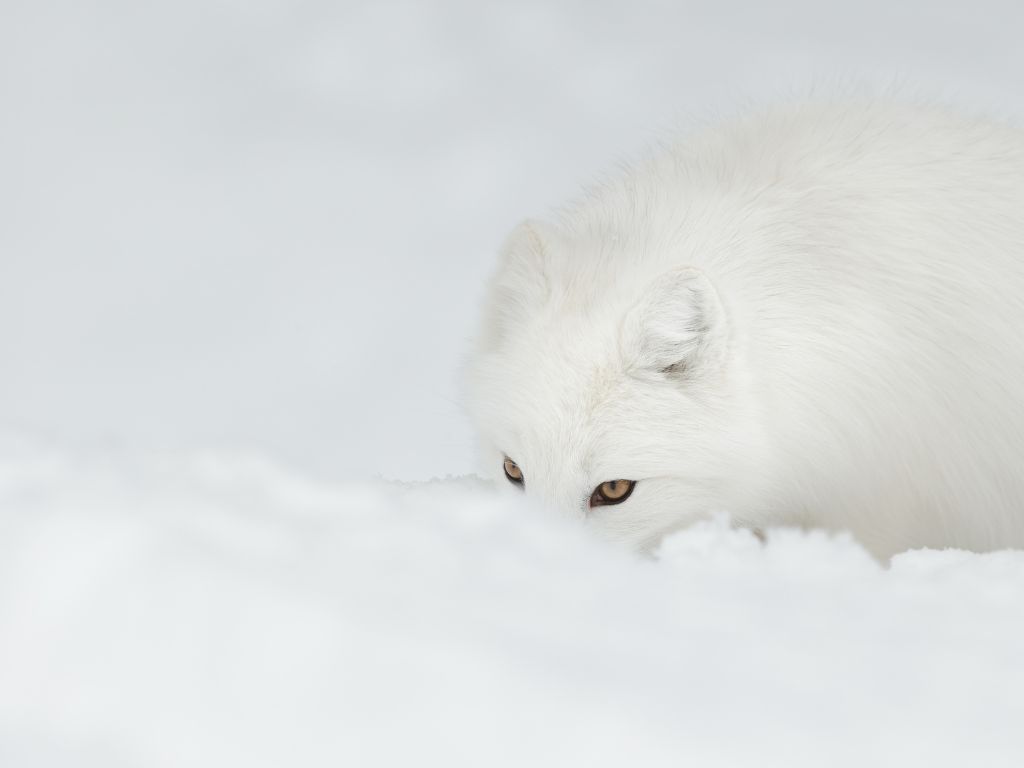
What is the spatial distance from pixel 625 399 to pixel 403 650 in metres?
1.76

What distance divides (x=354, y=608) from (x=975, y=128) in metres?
2.97

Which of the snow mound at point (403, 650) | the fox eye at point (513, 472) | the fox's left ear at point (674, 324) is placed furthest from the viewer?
the fox eye at point (513, 472)

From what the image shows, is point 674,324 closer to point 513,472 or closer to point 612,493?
point 612,493

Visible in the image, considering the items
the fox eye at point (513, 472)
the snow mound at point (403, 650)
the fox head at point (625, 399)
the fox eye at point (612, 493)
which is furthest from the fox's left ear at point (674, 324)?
the snow mound at point (403, 650)

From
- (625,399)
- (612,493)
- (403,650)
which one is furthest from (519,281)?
(403,650)

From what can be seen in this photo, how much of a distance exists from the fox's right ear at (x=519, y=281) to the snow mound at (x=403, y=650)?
176 cm

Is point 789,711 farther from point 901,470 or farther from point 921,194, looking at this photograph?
point 921,194

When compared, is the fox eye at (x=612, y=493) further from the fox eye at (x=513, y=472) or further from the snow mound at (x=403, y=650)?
the snow mound at (x=403, y=650)

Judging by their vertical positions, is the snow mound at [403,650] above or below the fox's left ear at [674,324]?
below

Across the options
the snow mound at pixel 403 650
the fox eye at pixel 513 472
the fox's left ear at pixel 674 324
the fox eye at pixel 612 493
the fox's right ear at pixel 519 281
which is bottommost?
the snow mound at pixel 403 650

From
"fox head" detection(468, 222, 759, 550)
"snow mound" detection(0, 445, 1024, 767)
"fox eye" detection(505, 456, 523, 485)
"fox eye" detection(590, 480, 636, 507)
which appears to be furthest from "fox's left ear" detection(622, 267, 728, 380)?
"snow mound" detection(0, 445, 1024, 767)

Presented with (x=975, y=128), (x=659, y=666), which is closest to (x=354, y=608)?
(x=659, y=666)

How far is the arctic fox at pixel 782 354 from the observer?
2.72 metres

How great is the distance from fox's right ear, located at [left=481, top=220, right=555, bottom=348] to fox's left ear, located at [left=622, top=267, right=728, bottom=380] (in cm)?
32
